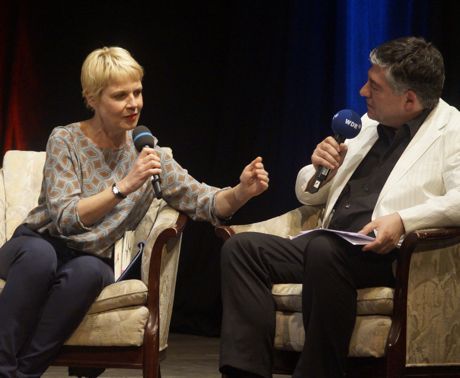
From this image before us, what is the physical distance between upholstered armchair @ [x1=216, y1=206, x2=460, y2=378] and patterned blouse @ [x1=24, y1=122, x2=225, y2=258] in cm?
56

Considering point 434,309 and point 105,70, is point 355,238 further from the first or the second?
point 105,70

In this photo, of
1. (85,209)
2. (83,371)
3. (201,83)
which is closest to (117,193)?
(85,209)

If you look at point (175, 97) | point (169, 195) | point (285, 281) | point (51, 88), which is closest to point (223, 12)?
point (175, 97)

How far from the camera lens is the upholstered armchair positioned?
2.96 metres

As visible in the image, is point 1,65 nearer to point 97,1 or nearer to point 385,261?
point 97,1

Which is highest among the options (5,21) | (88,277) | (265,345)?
(5,21)

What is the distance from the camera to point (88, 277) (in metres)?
3.13

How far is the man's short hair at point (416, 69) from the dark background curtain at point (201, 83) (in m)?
1.50

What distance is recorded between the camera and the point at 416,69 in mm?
3334

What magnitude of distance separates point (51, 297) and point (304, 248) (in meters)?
0.85

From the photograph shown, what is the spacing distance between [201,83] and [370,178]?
216cm

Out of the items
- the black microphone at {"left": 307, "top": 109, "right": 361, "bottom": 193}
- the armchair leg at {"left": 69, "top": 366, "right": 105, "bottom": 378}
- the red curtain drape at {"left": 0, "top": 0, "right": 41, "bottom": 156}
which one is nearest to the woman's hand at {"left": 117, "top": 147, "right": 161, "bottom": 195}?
the black microphone at {"left": 307, "top": 109, "right": 361, "bottom": 193}

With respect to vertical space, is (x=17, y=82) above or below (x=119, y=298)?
above

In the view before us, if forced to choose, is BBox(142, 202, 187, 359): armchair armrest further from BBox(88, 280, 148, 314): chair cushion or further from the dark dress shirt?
the dark dress shirt
